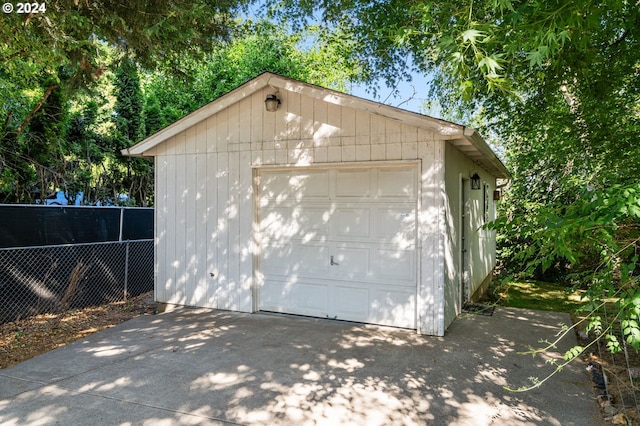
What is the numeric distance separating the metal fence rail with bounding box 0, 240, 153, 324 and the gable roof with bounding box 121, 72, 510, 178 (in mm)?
1840

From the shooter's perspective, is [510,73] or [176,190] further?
[176,190]

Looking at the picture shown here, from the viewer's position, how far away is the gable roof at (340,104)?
4508mm

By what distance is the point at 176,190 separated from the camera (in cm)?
628

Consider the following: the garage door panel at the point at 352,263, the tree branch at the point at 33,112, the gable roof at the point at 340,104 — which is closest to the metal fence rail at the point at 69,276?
the gable roof at the point at 340,104

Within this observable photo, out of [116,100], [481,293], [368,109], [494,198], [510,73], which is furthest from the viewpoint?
[116,100]

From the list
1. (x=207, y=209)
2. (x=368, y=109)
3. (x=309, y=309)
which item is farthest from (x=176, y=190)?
(x=368, y=109)

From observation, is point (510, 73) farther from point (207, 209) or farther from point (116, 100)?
point (116, 100)

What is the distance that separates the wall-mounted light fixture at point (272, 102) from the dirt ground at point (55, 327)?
3751 mm

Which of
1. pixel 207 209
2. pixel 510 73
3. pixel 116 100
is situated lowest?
pixel 207 209

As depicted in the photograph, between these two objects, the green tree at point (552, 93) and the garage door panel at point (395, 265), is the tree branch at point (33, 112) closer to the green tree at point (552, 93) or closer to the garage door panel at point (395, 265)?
the green tree at point (552, 93)

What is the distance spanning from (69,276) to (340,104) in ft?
16.4

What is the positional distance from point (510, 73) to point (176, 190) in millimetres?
5316

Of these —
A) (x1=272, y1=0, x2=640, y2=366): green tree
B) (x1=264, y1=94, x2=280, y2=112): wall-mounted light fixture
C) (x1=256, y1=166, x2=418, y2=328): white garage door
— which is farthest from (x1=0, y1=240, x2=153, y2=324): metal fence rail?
(x1=272, y1=0, x2=640, y2=366): green tree

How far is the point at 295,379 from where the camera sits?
3.58 meters
